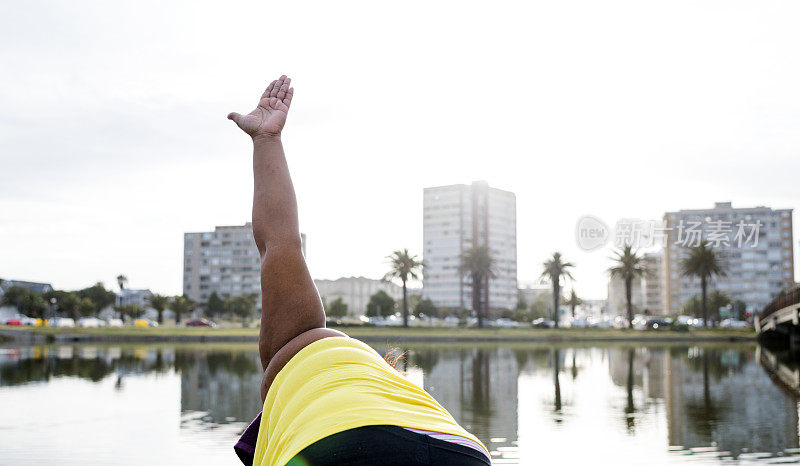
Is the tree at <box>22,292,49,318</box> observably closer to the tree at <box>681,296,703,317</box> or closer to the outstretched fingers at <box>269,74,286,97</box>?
the tree at <box>681,296,703,317</box>

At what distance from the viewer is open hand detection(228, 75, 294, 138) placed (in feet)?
5.25

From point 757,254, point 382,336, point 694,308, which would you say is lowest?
point 382,336

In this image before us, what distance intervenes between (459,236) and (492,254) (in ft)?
26.6

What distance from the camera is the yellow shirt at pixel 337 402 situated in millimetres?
957

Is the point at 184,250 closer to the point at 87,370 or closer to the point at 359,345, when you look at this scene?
the point at 87,370

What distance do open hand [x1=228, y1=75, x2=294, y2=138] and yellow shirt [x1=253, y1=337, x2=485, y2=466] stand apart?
0.64 meters

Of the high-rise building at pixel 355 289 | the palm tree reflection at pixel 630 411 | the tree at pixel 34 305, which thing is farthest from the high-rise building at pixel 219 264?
the palm tree reflection at pixel 630 411

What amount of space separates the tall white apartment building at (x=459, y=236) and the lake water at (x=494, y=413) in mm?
119165

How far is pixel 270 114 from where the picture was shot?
1.64 meters

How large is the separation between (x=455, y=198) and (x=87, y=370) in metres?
125

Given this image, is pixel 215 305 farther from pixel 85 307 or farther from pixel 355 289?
pixel 355 289

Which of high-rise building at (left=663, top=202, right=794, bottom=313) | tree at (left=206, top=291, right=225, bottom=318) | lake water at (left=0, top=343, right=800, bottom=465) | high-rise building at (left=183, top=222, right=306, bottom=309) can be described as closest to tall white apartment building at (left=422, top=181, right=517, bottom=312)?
high-rise building at (left=663, top=202, right=794, bottom=313)

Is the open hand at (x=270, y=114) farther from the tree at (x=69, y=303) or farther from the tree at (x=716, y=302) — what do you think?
the tree at (x=716, y=302)

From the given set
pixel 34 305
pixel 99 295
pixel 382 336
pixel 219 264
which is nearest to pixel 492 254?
pixel 219 264
